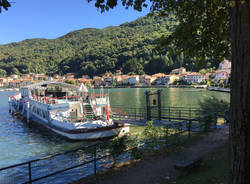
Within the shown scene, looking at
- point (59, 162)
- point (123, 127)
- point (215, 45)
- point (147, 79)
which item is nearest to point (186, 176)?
point (215, 45)

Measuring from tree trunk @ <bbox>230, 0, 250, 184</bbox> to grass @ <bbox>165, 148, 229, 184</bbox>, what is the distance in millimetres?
2314

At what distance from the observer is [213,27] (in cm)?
744

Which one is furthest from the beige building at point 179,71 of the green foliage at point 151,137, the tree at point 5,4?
the tree at point 5,4

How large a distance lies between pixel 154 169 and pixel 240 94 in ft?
17.0

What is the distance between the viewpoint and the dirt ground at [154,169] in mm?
7305

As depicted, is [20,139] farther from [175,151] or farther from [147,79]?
[147,79]

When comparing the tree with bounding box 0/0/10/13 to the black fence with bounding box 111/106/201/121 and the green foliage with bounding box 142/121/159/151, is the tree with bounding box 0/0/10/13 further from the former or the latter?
the black fence with bounding box 111/106/201/121

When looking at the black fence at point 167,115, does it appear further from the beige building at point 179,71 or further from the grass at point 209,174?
the beige building at point 179,71

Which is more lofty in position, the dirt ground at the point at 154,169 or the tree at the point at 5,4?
the tree at the point at 5,4

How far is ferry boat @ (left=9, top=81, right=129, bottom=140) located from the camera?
17.8 meters

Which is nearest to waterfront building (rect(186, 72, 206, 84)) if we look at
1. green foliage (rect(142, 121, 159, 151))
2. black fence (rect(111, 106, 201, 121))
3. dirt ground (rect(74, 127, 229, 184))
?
black fence (rect(111, 106, 201, 121))

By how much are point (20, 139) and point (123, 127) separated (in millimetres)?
10487

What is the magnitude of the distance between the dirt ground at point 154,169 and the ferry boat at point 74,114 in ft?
27.9

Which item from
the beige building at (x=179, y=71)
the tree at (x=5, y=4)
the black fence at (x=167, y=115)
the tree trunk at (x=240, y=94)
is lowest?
the black fence at (x=167, y=115)
